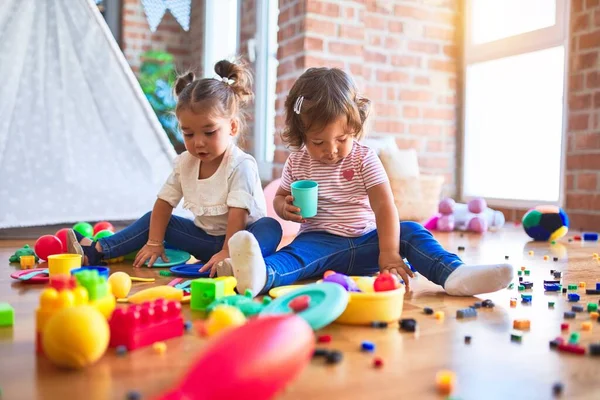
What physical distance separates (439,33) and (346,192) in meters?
2.14

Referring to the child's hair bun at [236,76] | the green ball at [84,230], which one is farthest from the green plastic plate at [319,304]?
the green ball at [84,230]

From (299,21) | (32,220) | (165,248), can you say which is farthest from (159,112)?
(165,248)

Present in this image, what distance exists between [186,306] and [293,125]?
20.8 inches

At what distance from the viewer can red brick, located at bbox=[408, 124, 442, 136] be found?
10.5 feet

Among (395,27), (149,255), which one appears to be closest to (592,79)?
(395,27)

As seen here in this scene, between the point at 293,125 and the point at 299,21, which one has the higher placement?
the point at 299,21

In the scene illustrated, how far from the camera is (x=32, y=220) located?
213 cm

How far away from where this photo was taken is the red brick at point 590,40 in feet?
8.41

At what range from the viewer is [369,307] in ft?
3.22

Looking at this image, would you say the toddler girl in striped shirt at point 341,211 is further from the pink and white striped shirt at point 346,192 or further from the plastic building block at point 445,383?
the plastic building block at point 445,383

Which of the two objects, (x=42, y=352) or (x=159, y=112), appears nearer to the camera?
(x=42, y=352)

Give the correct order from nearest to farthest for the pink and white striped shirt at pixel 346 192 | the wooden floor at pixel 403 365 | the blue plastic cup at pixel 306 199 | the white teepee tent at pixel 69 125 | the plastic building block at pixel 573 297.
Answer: the wooden floor at pixel 403 365 → the plastic building block at pixel 573 297 → the blue plastic cup at pixel 306 199 → the pink and white striped shirt at pixel 346 192 → the white teepee tent at pixel 69 125

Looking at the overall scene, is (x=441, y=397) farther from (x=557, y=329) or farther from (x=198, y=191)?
(x=198, y=191)

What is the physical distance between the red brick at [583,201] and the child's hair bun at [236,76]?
5.76ft
